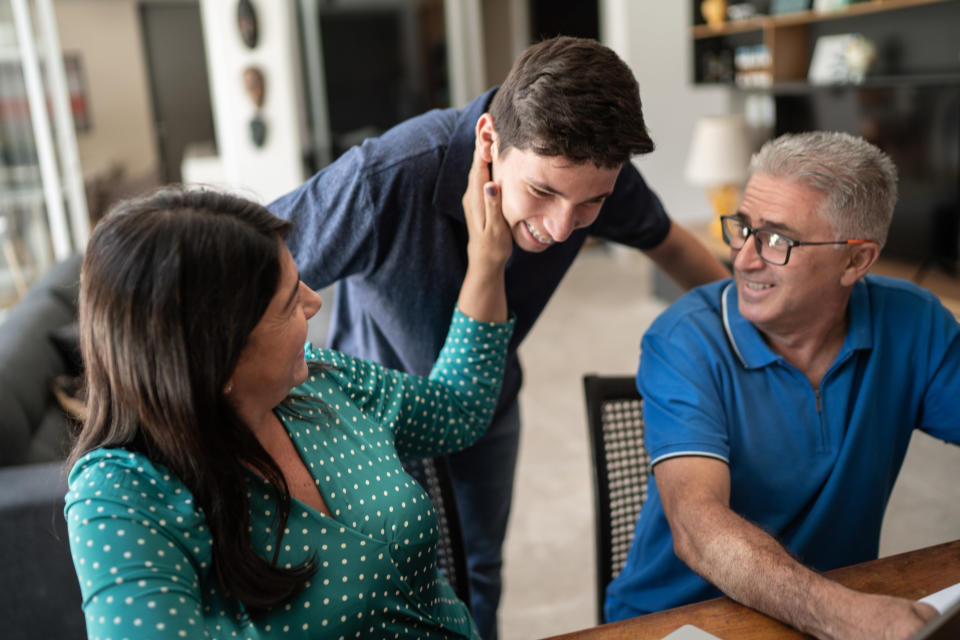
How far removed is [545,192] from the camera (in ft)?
4.00

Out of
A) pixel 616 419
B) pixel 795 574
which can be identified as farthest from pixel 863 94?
pixel 795 574

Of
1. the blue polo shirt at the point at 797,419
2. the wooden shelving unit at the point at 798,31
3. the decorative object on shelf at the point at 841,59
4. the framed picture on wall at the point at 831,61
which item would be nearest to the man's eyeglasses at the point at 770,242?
the blue polo shirt at the point at 797,419

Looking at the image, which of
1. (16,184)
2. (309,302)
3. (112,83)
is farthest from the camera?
(112,83)

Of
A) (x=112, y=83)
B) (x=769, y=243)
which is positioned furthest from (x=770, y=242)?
(x=112, y=83)

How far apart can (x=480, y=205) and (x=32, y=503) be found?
1.29m

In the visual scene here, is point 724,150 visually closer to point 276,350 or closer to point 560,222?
point 560,222

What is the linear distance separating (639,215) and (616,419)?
1.34ft

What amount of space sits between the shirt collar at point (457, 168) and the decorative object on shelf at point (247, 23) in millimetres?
3812

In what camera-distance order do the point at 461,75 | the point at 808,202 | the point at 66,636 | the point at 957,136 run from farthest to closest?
1. the point at 461,75
2. the point at 957,136
3. the point at 66,636
4. the point at 808,202

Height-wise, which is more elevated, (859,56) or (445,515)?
(859,56)

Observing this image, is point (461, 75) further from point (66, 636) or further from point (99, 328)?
point (99, 328)

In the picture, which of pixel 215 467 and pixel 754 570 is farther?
pixel 754 570

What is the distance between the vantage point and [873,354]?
1.35m

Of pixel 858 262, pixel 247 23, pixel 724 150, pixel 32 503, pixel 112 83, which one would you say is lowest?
pixel 32 503
